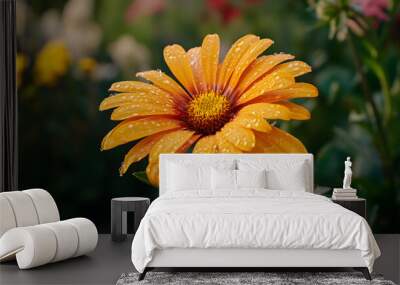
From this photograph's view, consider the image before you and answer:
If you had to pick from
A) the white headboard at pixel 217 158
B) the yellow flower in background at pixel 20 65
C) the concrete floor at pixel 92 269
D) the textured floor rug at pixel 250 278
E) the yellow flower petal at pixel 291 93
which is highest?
the yellow flower in background at pixel 20 65

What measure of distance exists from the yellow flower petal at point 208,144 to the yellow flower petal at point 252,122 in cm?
27

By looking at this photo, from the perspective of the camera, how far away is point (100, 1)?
6.95 m

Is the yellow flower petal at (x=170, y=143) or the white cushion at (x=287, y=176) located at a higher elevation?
the yellow flower petal at (x=170, y=143)

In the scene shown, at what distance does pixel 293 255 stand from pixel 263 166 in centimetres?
176

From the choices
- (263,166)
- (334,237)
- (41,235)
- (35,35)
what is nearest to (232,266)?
(334,237)

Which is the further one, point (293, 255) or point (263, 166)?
point (263, 166)

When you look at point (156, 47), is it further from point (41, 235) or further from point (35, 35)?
point (41, 235)

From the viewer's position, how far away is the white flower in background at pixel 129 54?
6891mm

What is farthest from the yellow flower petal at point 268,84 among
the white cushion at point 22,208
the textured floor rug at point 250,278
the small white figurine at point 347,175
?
the white cushion at point 22,208

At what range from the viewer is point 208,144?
6.49 m

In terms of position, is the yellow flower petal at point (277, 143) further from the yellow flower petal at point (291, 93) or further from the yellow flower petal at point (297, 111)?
the yellow flower petal at point (291, 93)

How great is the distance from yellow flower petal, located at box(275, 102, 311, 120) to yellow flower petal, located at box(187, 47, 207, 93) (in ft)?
2.39

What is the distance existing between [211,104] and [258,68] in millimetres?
552

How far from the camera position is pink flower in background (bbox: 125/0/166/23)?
6.91 meters
